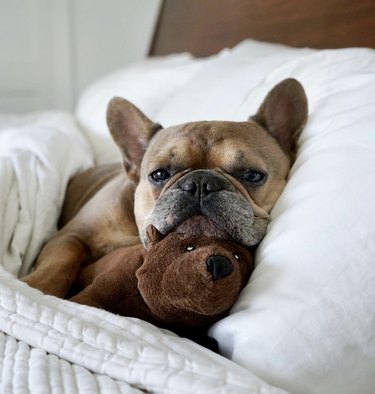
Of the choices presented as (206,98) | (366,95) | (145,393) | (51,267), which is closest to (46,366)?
(145,393)

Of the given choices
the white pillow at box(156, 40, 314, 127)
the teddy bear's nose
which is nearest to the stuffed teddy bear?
the teddy bear's nose

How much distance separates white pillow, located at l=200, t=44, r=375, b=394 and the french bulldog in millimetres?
117

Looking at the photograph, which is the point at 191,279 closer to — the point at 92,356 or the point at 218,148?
the point at 92,356

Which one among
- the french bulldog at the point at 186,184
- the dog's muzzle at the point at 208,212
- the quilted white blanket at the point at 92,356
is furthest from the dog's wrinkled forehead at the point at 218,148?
the quilted white blanket at the point at 92,356

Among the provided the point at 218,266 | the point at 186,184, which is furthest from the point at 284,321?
the point at 186,184

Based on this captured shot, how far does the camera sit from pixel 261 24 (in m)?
2.35

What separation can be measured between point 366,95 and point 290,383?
24.0 inches

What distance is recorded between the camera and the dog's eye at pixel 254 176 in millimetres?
1235

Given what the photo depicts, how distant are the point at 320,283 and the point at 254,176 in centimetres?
44

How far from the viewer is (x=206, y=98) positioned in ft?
5.83

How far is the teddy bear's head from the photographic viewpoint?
81cm

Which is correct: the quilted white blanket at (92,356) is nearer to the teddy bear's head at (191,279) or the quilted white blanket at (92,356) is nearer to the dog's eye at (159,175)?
the teddy bear's head at (191,279)

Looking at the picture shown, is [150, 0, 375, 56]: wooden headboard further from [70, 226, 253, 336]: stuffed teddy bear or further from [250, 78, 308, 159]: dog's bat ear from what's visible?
[70, 226, 253, 336]: stuffed teddy bear

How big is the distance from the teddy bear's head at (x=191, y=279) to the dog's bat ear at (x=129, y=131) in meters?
0.57
